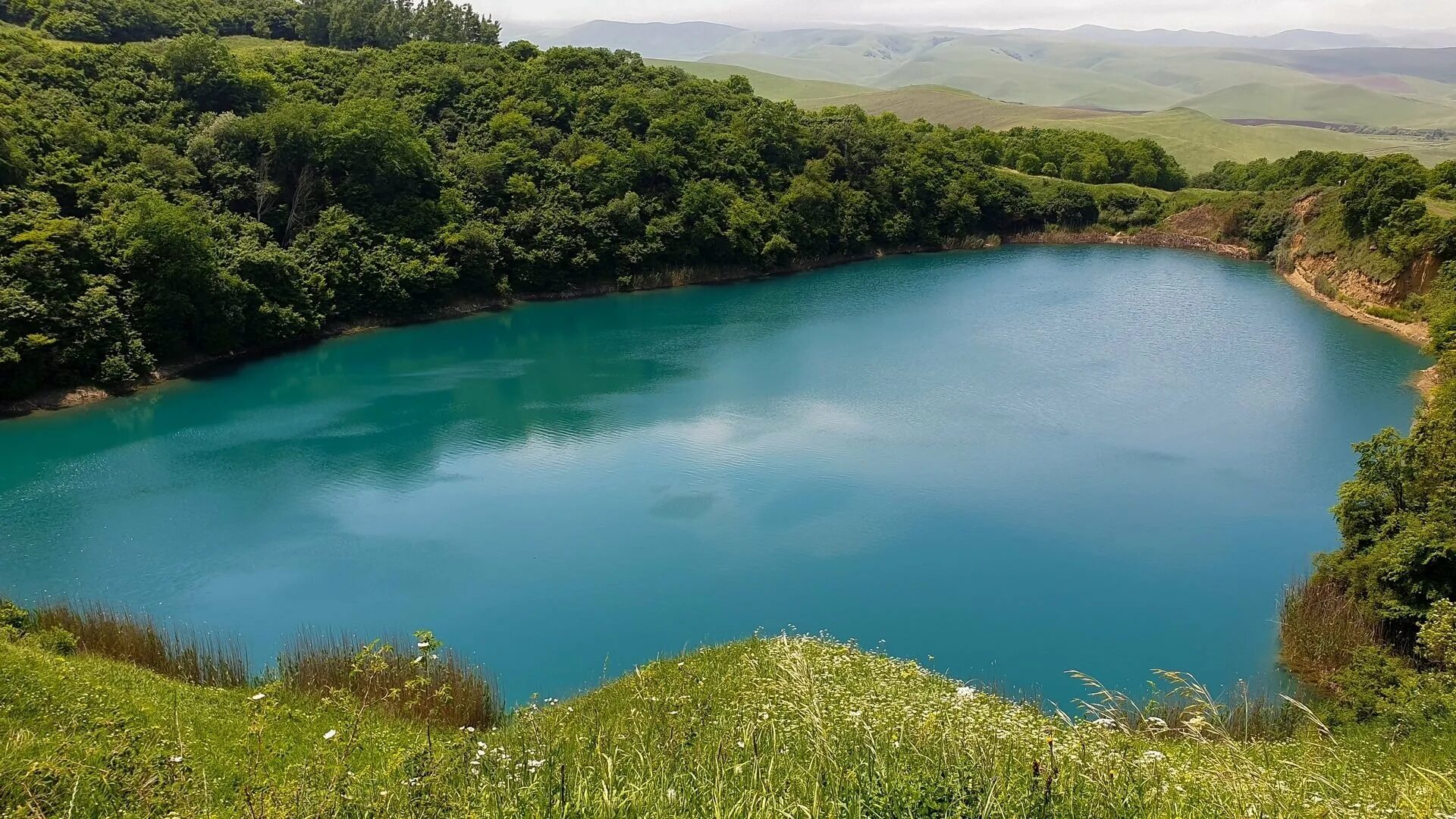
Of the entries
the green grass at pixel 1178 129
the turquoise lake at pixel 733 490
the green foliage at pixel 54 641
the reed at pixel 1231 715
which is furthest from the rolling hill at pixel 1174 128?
the green foliage at pixel 54 641

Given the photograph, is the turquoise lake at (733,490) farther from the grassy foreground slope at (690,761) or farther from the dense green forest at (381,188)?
the grassy foreground slope at (690,761)

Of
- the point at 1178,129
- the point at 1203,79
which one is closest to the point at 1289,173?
the point at 1178,129

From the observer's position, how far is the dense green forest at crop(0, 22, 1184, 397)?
2145 cm

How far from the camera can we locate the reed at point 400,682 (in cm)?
879

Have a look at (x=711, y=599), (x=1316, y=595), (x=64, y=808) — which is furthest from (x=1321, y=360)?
(x=64, y=808)

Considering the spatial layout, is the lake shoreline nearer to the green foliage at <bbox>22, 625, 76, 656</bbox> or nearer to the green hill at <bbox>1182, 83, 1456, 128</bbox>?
the green foliage at <bbox>22, 625, 76, 656</bbox>

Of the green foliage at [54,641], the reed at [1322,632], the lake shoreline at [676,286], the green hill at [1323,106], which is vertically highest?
the green hill at [1323,106]

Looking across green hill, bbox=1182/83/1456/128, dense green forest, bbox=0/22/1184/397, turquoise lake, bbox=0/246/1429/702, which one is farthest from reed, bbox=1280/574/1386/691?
green hill, bbox=1182/83/1456/128

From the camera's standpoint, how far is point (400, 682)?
9516mm

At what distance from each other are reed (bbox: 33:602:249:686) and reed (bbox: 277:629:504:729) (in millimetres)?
620

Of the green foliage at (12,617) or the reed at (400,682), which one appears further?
the green foliage at (12,617)

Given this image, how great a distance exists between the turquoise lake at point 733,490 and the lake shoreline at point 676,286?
58cm

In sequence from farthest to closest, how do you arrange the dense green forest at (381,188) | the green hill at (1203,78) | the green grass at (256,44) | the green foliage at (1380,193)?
the green hill at (1203,78) < the green grass at (256,44) < the green foliage at (1380,193) < the dense green forest at (381,188)

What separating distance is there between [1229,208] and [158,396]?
40.6 metres
